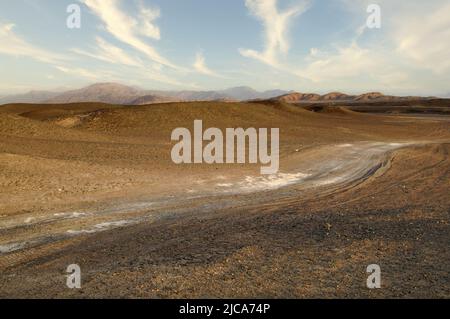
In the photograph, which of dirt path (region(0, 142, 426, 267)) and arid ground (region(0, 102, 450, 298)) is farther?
dirt path (region(0, 142, 426, 267))

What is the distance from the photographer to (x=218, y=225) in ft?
31.8

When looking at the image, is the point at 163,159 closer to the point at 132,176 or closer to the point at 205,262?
the point at 132,176

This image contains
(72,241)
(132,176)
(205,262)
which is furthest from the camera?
(132,176)

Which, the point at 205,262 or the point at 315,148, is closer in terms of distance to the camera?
the point at 205,262

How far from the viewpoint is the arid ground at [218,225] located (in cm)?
632

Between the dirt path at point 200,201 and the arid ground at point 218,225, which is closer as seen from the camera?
the arid ground at point 218,225

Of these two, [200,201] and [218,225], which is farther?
[200,201]

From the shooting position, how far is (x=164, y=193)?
44.2 ft

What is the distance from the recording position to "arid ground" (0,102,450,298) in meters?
6.32
